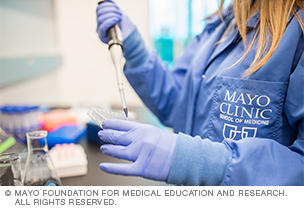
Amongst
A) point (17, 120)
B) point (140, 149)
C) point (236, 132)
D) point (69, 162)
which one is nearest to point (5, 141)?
point (17, 120)

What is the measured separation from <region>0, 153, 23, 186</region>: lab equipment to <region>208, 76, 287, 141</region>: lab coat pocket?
1.71 ft

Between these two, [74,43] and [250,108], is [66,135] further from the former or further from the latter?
[74,43]

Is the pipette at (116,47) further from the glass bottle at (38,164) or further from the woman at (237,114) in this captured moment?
the glass bottle at (38,164)

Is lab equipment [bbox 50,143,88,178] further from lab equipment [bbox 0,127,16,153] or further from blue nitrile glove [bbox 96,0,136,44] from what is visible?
blue nitrile glove [bbox 96,0,136,44]

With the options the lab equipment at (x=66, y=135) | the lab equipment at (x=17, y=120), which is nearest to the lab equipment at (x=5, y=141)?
the lab equipment at (x=17, y=120)

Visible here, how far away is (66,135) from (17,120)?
0.29 m

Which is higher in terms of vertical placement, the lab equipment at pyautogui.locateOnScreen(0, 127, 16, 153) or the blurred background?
the blurred background

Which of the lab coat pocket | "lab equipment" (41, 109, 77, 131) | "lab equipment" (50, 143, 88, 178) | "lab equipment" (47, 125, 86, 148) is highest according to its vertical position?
the lab coat pocket

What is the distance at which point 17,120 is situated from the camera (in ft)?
3.73

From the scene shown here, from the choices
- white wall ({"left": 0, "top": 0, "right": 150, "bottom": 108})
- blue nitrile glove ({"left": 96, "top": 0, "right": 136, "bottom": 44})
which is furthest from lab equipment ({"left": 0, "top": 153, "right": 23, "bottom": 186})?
white wall ({"left": 0, "top": 0, "right": 150, "bottom": 108})

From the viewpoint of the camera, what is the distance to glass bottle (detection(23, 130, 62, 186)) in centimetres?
61

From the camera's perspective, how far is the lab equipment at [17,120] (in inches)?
44.1

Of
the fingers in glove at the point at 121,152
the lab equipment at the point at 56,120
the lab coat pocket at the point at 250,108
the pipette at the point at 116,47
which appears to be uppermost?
the pipette at the point at 116,47
